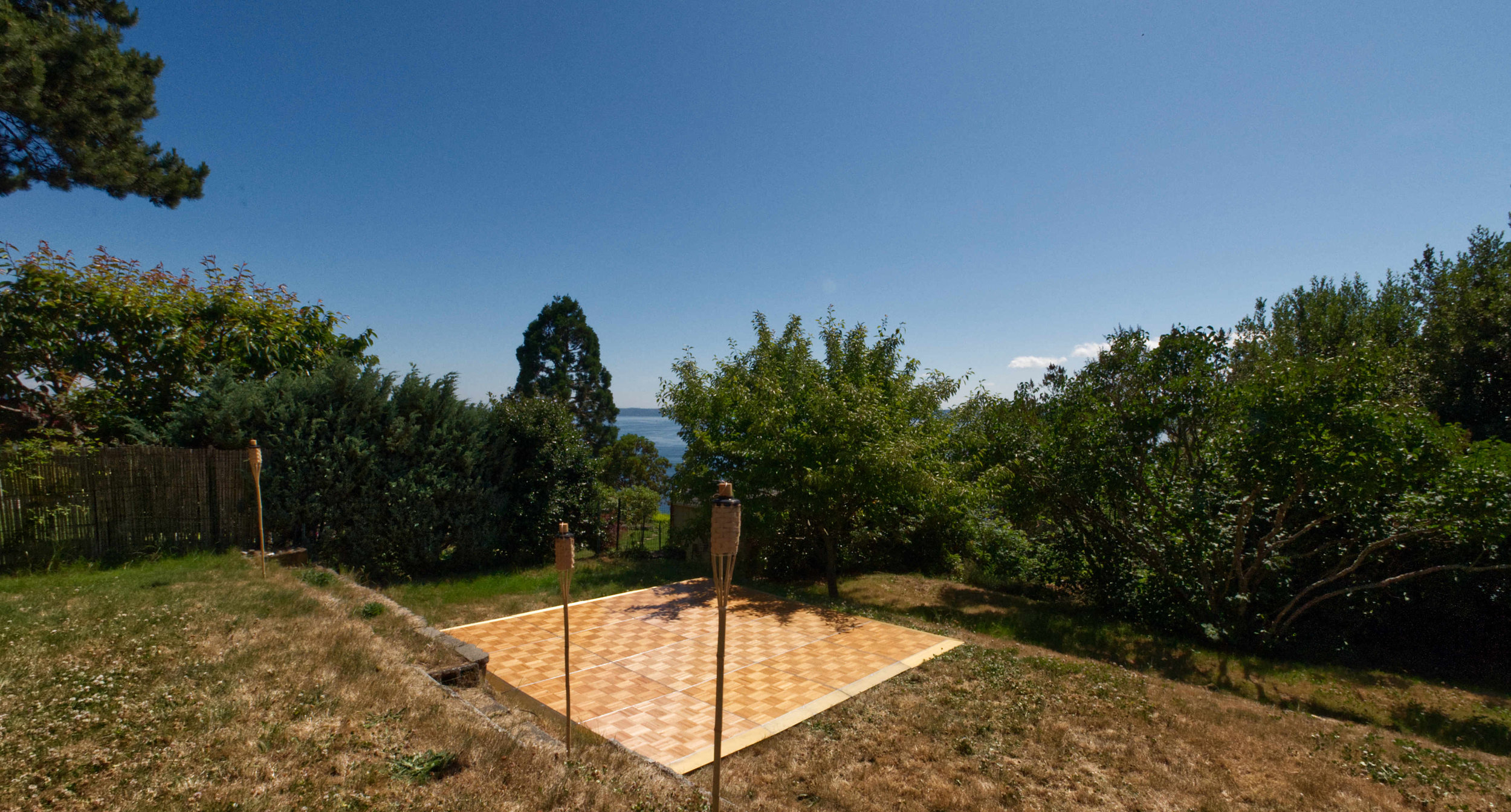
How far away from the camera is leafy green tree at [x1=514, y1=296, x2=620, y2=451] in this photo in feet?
99.8

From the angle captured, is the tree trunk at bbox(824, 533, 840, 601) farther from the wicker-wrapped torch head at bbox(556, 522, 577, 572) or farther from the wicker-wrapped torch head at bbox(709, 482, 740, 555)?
the wicker-wrapped torch head at bbox(709, 482, 740, 555)

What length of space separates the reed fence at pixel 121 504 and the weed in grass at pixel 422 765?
6984mm

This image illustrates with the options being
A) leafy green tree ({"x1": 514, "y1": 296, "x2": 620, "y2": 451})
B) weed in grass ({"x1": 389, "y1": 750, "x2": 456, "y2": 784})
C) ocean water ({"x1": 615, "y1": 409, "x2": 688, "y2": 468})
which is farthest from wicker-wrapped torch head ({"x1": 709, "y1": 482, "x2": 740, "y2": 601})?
ocean water ({"x1": 615, "y1": 409, "x2": 688, "y2": 468})

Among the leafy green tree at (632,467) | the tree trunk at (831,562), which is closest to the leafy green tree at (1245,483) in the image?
the tree trunk at (831,562)

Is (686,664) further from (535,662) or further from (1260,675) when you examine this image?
(1260,675)

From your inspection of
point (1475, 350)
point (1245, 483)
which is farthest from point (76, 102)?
point (1475, 350)

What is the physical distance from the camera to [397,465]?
31.7 feet

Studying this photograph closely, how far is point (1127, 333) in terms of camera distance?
8461mm

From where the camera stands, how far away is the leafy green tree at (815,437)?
345 inches

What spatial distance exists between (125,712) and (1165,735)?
655 cm

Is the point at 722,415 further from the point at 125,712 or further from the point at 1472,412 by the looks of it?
the point at 1472,412

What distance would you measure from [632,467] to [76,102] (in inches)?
741

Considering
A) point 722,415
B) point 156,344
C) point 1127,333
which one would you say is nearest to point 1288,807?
point 1127,333

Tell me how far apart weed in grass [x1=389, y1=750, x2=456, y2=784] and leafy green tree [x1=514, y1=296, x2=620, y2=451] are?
26874mm
